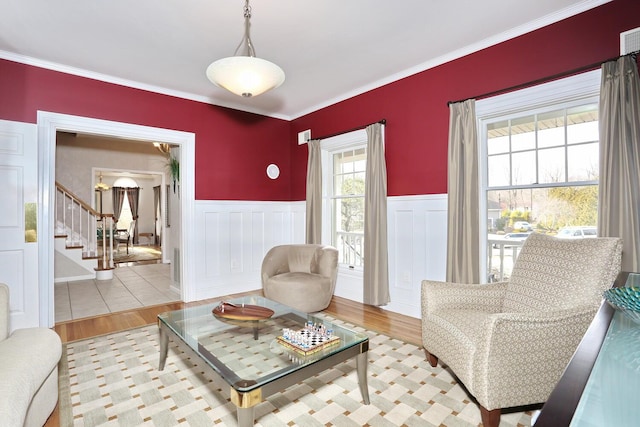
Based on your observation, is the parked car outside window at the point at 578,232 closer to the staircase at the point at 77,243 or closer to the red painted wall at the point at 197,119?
the red painted wall at the point at 197,119

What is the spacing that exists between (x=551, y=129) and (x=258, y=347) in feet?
9.70

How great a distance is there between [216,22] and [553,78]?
2802mm

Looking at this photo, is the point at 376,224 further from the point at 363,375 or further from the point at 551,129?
the point at 363,375

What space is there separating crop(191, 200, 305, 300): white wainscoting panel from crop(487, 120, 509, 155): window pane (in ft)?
9.23

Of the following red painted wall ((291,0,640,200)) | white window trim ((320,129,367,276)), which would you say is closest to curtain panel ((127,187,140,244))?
white window trim ((320,129,367,276))

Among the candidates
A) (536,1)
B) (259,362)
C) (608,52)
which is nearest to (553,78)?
(608,52)

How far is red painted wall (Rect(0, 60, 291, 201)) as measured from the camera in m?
3.30

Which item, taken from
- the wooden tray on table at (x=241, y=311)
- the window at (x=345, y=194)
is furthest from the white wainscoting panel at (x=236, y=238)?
the wooden tray on table at (x=241, y=311)

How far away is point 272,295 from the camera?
11.8ft

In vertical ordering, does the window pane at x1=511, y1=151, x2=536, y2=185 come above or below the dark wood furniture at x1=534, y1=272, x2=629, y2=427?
above

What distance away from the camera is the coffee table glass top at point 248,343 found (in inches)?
63.1

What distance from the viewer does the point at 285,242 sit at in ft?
17.4

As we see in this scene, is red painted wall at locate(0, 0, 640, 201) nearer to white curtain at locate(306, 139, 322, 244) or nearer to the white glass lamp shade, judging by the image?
white curtain at locate(306, 139, 322, 244)

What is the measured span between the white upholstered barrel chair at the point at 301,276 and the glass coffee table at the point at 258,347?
0.90 meters
